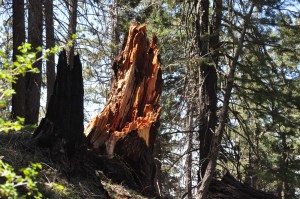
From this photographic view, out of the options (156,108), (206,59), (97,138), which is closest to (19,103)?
(97,138)

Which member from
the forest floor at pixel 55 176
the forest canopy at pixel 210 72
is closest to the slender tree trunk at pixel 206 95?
the forest canopy at pixel 210 72

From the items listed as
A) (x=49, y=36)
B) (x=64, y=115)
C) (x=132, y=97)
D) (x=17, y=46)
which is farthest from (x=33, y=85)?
(x=64, y=115)

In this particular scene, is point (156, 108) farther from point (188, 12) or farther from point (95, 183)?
point (188, 12)

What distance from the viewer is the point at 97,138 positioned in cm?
721

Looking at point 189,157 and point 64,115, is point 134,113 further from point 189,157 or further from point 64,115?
point 189,157

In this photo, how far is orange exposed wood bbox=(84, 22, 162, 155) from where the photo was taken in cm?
720

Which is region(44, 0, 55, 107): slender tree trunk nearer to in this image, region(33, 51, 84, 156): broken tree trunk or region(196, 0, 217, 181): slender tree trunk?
region(196, 0, 217, 181): slender tree trunk

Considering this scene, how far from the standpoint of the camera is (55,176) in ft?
19.8

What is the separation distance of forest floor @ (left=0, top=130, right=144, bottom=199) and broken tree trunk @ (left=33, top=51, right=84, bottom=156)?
0.74 feet

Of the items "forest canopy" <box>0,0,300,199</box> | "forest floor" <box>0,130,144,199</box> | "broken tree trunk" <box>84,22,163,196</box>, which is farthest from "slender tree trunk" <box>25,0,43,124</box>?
"forest floor" <box>0,130,144,199</box>

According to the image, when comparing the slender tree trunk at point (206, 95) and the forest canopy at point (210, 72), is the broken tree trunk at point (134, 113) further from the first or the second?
the slender tree trunk at point (206, 95)

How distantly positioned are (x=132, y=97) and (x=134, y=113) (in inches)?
10.7

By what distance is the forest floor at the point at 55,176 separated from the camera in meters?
5.80

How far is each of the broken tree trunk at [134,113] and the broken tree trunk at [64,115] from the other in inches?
28.0
